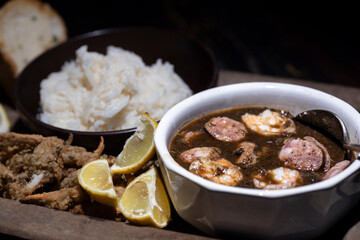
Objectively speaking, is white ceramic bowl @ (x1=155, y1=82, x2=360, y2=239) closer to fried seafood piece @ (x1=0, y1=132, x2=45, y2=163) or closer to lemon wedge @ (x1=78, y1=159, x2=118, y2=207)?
lemon wedge @ (x1=78, y1=159, x2=118, y2=207)

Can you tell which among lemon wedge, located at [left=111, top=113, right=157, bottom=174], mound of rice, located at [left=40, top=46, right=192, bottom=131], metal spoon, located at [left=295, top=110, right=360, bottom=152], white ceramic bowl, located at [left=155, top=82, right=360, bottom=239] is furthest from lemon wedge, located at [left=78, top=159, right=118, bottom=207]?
metal spoon, located at [left=295, top=110, right=360, bottom=152]

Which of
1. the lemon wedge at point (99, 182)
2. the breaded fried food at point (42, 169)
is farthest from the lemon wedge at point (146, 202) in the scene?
the breaded fried food at point (42, 169)

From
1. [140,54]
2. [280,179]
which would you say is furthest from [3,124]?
[280,179]

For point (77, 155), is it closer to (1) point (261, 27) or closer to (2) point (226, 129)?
(2) point (226, 129)

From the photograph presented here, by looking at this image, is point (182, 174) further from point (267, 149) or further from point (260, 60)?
point (260, 60)

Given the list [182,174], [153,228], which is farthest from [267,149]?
[153,228]

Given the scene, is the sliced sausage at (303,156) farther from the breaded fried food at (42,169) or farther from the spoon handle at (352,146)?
the breaded fried food at (42,169)
